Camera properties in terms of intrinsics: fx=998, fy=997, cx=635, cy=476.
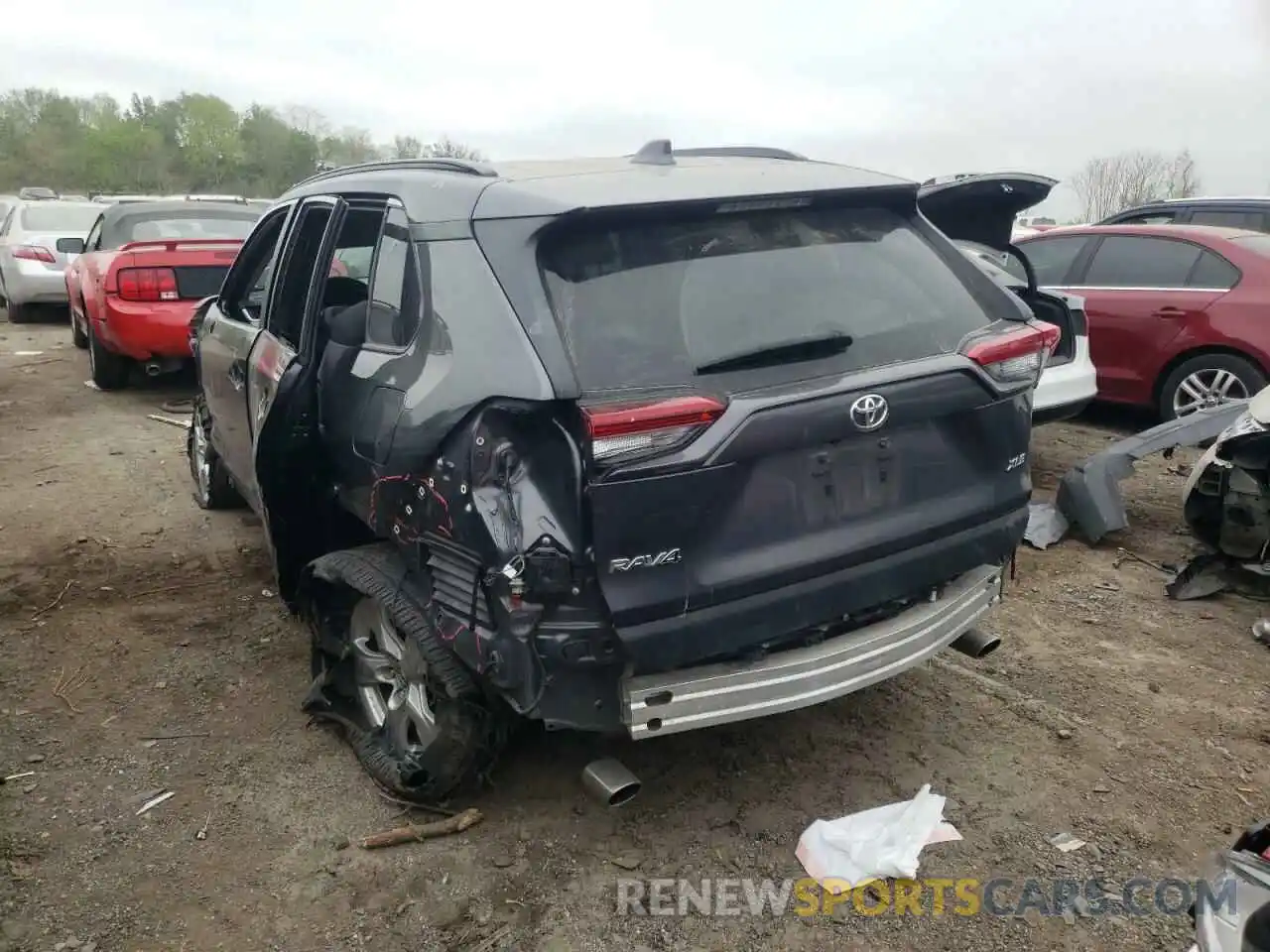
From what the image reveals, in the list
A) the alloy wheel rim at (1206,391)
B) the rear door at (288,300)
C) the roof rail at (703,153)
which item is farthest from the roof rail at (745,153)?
the alloy wheel rim at (1206,391)

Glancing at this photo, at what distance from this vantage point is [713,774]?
3186mm

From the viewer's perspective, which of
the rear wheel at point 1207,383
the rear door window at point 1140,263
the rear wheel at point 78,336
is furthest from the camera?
the rear wheel at point 78,336

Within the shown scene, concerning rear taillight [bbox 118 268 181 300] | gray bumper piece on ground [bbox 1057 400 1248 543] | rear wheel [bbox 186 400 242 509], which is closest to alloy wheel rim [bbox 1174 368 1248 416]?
gray bumper piece on ground [bbox 1057 400 1248 543]

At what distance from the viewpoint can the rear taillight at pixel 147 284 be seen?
7879mm

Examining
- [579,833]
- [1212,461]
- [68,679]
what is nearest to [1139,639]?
[1212,461]

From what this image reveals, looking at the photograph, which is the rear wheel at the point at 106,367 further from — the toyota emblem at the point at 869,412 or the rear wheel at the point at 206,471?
the toyota emblem at the point at 869,412

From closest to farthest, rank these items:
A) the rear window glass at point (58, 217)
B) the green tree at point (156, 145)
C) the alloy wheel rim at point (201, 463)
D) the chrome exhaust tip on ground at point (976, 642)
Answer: the chrome exhaust tip on ground at point (976, 642) < the alloy wheel rim at point (201, 463) < the rear window glass at point (58, 217) < the green tree at point (156, 145)

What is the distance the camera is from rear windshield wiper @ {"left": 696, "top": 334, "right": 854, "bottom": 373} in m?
2.52

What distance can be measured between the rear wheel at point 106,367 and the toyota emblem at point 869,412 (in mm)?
7967

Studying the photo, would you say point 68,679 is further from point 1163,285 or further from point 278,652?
point 1163,285

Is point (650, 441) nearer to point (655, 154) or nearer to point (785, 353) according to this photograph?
point (785, 353)

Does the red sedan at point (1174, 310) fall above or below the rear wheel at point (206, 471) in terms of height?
above

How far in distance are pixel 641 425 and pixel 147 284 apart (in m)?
6.97

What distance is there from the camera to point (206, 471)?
5.74 metres
